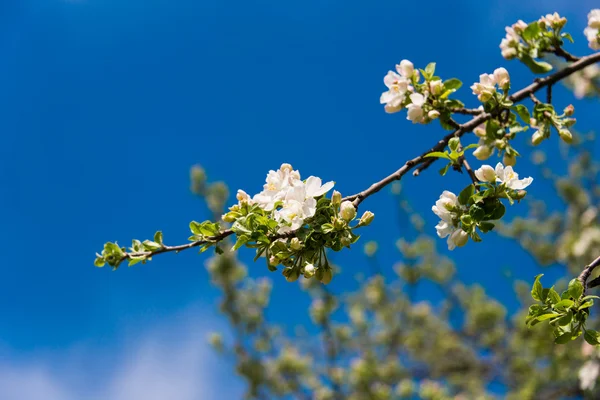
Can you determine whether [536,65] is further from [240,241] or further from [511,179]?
[240,241]

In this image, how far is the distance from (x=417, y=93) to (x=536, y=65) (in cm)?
60

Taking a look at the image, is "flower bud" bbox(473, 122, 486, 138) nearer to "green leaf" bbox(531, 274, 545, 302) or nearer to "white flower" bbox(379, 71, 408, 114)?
"white flower" bbox(379, 71, 408, 114)

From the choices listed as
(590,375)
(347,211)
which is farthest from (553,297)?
(590,375)

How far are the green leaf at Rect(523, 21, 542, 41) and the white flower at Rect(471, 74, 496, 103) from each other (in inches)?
16.7

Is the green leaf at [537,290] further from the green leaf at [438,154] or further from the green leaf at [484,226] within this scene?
the green leaf at [438,154]

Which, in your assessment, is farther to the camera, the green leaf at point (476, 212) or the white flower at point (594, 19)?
the white flower at point (594, 19)

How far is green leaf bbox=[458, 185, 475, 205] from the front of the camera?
6.17ft

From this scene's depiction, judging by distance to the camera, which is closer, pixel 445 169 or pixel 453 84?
pixel 445 169

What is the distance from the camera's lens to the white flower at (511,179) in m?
1.85

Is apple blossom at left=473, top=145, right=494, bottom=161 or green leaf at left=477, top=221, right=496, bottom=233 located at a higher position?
apple blossom at left=473, top=145, right=494, bottom=161

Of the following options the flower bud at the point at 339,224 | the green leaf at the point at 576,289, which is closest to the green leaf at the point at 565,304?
the green leaf at the point at 576,289

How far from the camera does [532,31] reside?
2338 millimetres

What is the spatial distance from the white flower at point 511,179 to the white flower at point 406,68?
554 mm

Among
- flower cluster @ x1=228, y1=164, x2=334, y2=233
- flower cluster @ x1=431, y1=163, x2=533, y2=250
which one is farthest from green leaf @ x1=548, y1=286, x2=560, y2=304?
flower cluster @ x1=228, y1=164, x2=334, y2=233
